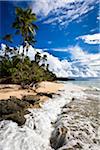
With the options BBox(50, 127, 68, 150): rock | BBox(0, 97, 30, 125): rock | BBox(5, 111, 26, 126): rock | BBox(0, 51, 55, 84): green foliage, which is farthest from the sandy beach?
BBox(50, 127, 68, 150): rock

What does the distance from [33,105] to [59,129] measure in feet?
11.0

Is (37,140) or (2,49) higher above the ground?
(2,49)

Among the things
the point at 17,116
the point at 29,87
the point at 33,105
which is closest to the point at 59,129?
the point at 17,116

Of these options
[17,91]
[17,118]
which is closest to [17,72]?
[17,91]

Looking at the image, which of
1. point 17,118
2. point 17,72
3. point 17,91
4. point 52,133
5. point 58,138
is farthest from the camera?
point 17,72

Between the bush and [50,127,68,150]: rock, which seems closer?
[50,127,68,150]: rock

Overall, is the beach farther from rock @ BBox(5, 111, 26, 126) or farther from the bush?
the bush

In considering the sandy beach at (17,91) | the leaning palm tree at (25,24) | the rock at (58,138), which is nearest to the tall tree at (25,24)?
the leaning palm tree at (25,24)

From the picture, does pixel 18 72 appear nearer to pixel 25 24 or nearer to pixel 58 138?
pixel 25 24

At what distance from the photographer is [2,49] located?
32.3m

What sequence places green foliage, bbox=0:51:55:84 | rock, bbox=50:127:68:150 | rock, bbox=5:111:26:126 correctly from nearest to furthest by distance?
rock, bbox=50:127:68:150 < rock, bbox=5:111:26:126 < green foliage, bbox=0:51:55:84

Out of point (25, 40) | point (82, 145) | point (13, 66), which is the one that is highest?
point (25, 40)

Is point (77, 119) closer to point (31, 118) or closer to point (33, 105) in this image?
point (31, 118)

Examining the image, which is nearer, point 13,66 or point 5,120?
point 5,120
